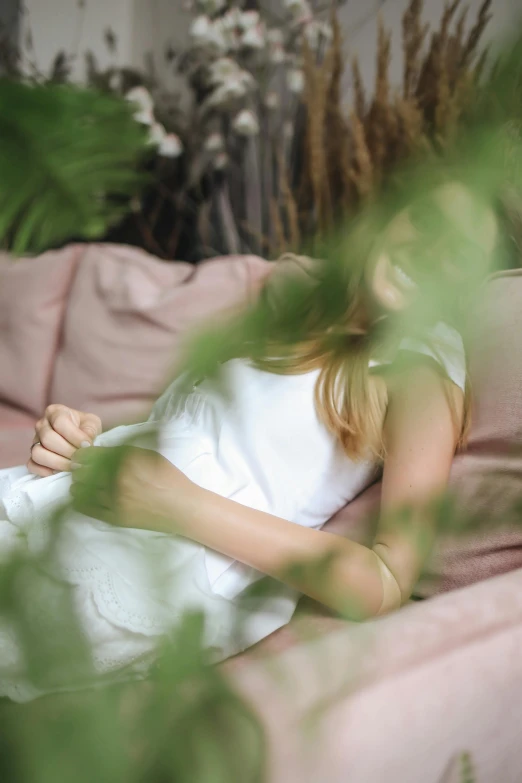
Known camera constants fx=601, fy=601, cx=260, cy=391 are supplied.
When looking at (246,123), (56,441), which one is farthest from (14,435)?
(246,123)

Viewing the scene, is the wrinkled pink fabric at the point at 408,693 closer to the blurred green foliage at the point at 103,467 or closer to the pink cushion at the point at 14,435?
the blurred green foliage at the point at 103,467

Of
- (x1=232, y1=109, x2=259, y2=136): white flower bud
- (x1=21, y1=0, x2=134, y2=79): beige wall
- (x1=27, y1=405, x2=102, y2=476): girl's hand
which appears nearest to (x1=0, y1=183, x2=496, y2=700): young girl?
(x1=27, y1=405, x2=102, y2=476): girl's hand

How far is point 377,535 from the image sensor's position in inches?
7.1

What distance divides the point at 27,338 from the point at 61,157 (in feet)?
3.06

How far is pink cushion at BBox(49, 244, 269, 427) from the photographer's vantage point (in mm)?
922

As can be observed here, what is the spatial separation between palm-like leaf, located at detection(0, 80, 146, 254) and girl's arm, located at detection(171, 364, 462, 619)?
0.09 meters

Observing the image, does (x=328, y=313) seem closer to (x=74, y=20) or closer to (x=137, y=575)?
(x=137, y=575)

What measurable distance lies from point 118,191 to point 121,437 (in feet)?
0.19

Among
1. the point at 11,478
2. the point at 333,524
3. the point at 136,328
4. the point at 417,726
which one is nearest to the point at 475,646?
the point at 417,726

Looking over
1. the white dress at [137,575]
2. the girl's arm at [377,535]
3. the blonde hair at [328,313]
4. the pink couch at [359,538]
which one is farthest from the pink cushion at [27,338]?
the blonde hair at [328,313]

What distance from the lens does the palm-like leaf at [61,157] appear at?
11cm

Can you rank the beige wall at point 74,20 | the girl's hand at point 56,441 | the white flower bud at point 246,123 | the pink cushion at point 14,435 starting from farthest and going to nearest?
1. the white flower bud at point 246,123
2. the pink cushion at point 14,435
3. the beige wall at point 74,20
4. the girl's hand at point 56,441

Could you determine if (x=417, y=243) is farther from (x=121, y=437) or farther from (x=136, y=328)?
(x=136, y=328)

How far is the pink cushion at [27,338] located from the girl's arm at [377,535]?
0.61 metres
